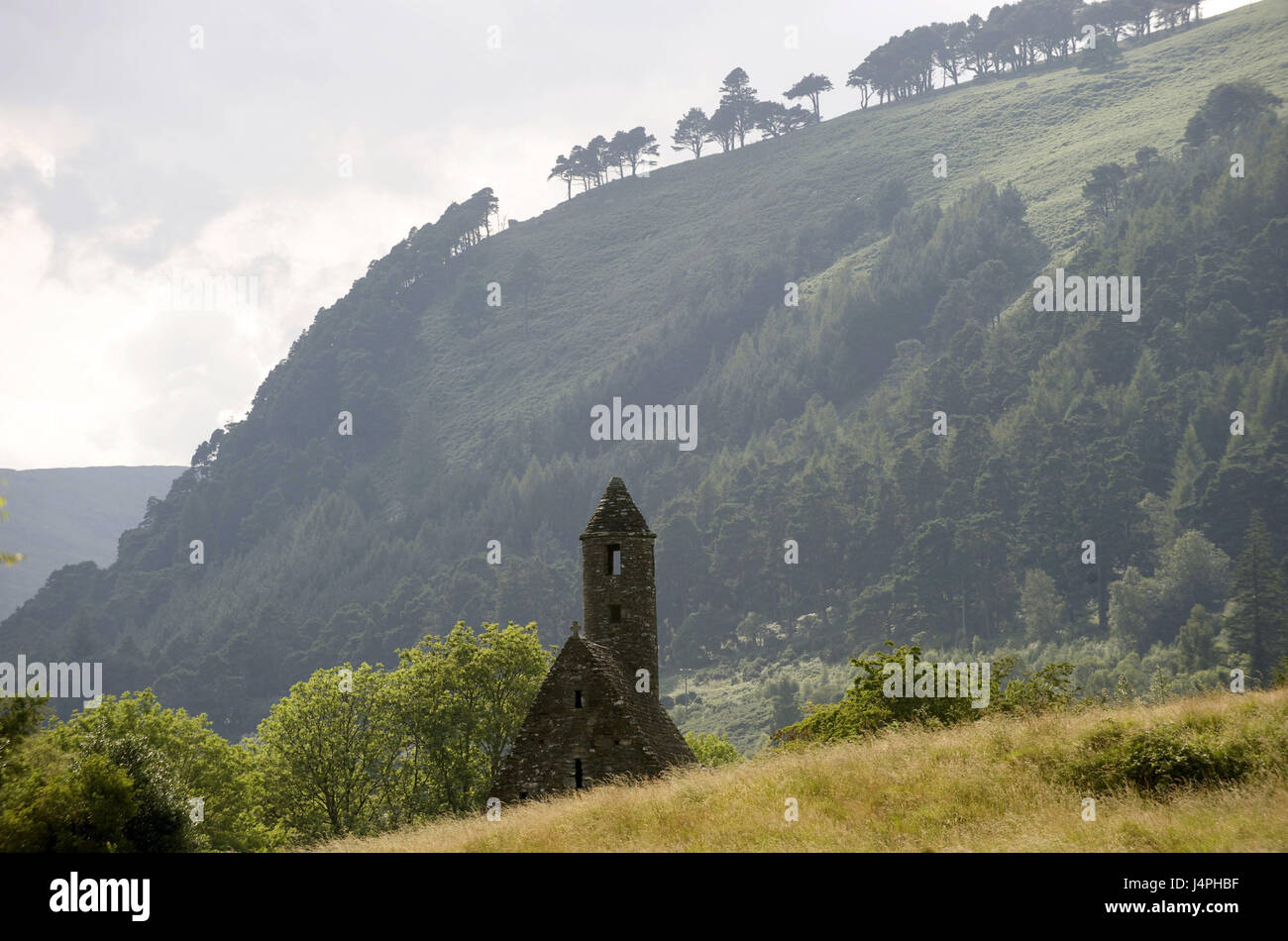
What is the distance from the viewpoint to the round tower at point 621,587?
1358 inches

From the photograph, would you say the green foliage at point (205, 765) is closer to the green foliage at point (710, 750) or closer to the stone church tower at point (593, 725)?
the stone church tower at point (593, 725)

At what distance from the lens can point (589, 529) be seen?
35.5m

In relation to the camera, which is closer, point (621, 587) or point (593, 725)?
point (593, 725)

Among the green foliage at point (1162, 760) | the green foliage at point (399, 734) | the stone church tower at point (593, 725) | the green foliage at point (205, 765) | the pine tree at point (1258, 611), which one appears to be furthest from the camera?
the pine tree at point (1258, 611)

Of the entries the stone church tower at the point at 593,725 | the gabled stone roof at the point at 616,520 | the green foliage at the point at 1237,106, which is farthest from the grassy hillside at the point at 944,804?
the green foliage at the point at 1237,106

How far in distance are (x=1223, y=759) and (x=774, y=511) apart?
150 meters

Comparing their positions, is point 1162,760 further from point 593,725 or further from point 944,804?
point 593,725

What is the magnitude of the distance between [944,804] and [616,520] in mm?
18070

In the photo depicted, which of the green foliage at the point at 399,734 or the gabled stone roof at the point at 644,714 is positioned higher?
the gabled stone roof at the point at 644,714

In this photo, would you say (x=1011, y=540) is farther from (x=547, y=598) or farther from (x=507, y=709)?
(x=507, y=709)

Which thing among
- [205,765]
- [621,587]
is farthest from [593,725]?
[205,765]

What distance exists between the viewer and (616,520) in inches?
1396
